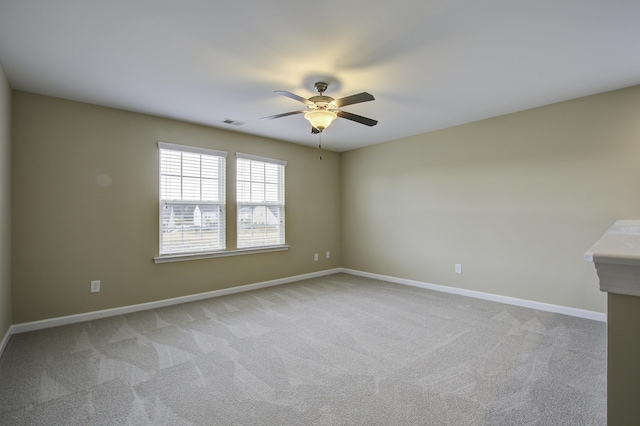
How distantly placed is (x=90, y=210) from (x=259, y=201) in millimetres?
2208

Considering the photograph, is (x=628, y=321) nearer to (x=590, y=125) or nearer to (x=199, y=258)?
(x=590, y=125)

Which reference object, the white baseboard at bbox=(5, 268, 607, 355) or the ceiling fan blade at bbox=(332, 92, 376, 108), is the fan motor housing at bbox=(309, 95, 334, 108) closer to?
the ceiling fan blade at bbox=(332, 92, 376, 108)

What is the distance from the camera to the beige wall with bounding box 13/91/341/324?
10.4ft

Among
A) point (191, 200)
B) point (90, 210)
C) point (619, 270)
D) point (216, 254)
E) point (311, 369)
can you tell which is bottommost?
point (311, 369)

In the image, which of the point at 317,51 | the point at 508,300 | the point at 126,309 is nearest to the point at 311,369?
the point at 317,51

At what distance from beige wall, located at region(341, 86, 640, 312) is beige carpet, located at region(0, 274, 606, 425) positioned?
0.63m

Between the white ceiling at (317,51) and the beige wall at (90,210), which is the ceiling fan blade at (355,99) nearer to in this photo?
the white ceiling at (317,51)

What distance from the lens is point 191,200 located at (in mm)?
4207

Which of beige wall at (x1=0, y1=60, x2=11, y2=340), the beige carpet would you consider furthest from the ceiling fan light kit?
beige wall at (x1=0, y1=60, x2=11, y2=340)

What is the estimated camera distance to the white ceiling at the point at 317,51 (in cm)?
197

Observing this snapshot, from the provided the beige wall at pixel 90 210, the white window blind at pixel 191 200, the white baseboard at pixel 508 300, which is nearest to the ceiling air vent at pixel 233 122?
the beige wall at pixel 90 210

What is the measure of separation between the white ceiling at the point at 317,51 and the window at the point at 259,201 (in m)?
1.30

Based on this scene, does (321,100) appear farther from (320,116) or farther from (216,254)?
(216,254)

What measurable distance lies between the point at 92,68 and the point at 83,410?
2.68 meters
